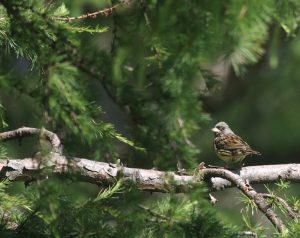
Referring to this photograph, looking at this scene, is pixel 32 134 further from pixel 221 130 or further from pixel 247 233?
pixel 221 130

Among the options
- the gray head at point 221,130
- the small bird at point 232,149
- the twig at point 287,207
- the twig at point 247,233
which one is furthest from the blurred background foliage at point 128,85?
the gray head at point 221,130

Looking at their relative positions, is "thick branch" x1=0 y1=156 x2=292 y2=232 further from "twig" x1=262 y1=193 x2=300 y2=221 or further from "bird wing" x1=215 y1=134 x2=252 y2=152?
"bird wing" x1=215 y1=134 x2=252 y2=152

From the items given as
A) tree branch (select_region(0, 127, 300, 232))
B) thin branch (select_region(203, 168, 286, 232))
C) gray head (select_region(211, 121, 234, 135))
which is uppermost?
thin branch (select_region(203, 168, 286, 232))

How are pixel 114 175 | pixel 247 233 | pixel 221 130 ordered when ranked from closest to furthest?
pixel 247 233
pixel 114 175
pixel 221 130

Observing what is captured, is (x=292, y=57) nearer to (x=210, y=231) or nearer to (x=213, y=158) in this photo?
(x=213, y=158)

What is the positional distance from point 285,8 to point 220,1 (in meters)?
0.25

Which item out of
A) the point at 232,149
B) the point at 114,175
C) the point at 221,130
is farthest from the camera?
the point at 221,130

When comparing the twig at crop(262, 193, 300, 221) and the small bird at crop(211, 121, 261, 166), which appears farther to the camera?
the small bird at crop(211, 121, 261, 166)

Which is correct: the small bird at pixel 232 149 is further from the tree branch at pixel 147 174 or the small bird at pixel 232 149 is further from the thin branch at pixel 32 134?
the thin branch at pixel 32 134

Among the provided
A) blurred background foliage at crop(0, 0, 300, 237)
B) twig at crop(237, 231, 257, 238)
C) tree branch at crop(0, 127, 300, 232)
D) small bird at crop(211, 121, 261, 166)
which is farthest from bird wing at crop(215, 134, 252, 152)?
twig at crop(237, 231, 257, 238)

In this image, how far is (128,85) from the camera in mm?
4406

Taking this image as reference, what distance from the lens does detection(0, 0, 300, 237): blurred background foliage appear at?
2.17 m

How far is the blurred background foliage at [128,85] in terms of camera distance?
7.11 feet

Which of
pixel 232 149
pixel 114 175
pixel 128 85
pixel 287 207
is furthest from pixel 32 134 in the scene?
pixel 232 149
